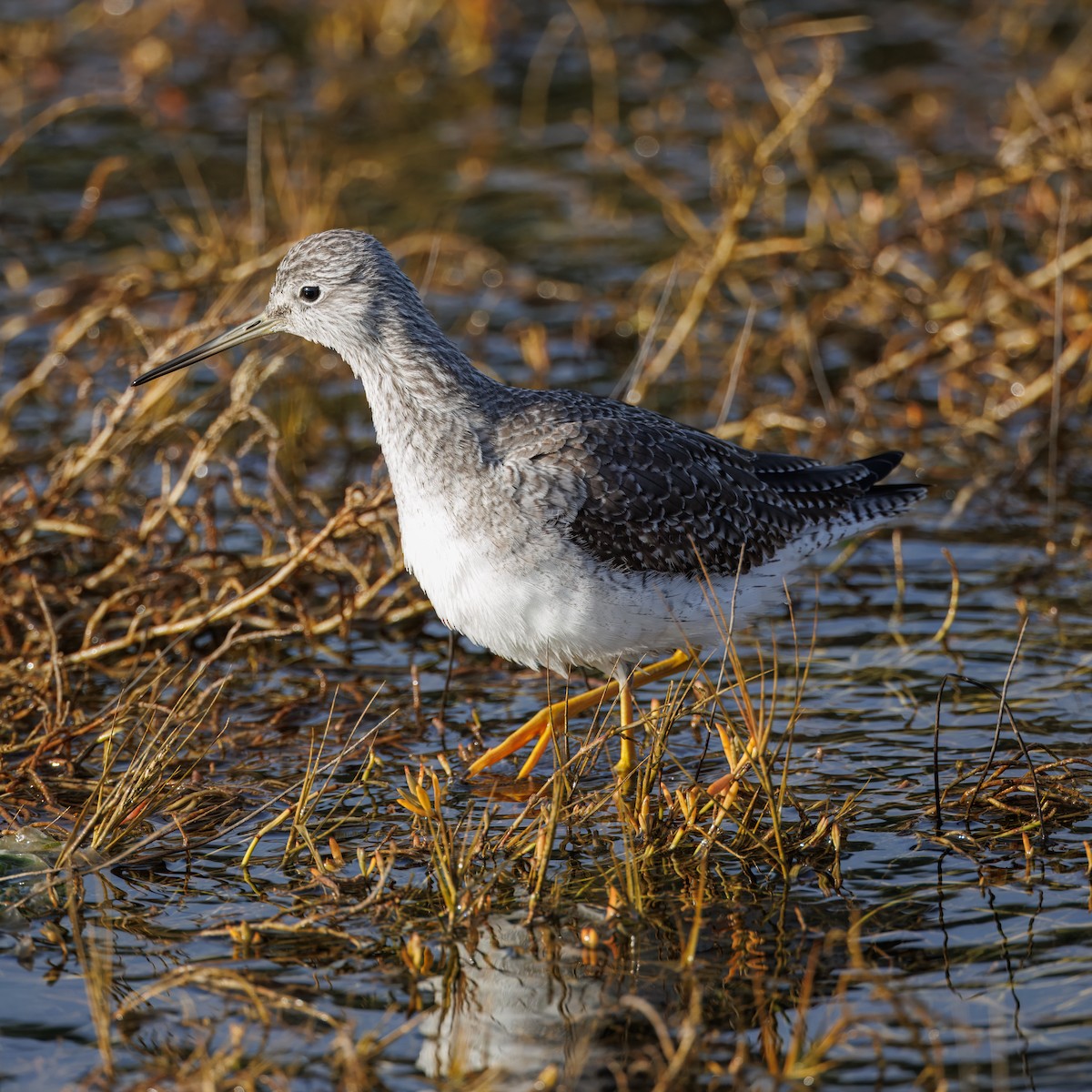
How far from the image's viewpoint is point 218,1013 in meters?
5.15

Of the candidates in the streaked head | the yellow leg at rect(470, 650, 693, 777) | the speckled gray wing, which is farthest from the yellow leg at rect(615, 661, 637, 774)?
the streaked head

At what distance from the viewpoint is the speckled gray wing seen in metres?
6.68

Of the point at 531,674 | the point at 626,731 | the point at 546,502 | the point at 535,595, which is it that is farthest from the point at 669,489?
the point at 531,674

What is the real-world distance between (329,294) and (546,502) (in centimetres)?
147

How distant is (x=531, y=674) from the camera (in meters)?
8.22

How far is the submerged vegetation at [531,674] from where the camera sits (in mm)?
5227

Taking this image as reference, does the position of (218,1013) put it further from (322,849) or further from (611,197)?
(611,197)

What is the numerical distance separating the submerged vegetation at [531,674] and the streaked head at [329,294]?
0.51 metres

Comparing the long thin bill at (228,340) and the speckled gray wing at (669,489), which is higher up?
the long thin bill at (228,340)

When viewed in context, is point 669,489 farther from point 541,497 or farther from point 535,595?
point 535,595

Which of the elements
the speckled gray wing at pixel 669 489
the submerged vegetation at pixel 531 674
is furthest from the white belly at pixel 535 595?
the submerged vegetation at pixel 531 674

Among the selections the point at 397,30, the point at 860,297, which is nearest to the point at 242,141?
the point at 397,30

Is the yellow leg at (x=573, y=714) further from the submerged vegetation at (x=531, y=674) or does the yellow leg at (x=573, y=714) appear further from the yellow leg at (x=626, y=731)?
the submerged vegetation at (x=531, y=674)

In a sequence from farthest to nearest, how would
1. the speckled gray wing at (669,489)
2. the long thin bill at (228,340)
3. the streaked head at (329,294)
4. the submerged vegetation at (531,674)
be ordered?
the long thin bill at (228,340), the streaked head at (329,294), the speckled gray wing at (669,489), the submerged vegetation at (531,674)
